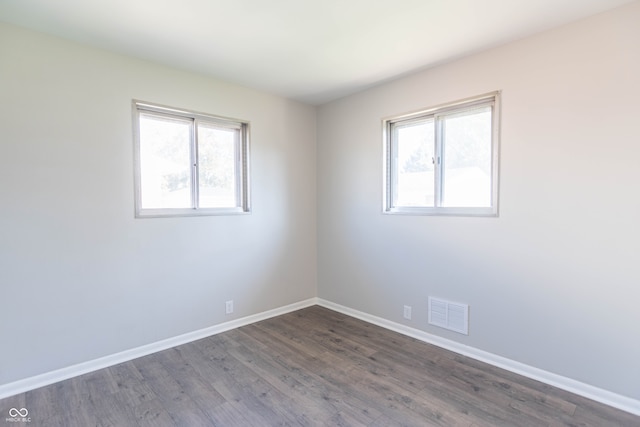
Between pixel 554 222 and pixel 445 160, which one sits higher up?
pixel 445 160

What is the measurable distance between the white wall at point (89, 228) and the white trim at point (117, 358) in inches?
2.0

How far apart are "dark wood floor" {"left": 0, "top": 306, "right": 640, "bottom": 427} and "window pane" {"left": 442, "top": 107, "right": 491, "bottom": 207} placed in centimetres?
138

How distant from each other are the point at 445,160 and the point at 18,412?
11.9 ft

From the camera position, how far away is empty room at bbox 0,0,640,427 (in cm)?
198

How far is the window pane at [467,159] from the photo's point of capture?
2611mm

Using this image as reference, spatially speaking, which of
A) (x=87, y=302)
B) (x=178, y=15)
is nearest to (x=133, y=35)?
(x=178, y=15)

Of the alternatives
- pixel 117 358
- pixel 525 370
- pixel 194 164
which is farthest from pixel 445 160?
pixel 117 358

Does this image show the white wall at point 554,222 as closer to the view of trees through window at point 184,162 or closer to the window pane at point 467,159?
the window pane at point 467,159

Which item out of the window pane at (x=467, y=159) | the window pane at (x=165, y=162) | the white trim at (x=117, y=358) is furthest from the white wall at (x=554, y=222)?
the window pane at (x=165, y=162)

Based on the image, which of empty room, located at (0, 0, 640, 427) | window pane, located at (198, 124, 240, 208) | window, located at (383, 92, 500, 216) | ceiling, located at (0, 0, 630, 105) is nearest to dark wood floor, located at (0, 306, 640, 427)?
empty room, located at (0, 0, 640, 427)

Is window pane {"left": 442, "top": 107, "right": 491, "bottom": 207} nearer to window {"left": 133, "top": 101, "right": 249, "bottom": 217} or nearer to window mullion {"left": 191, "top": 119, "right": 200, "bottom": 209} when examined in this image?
window {"left": 133, "top": 101, "right": 249, "bottom": 217}

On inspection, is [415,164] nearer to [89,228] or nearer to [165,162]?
[165,162]

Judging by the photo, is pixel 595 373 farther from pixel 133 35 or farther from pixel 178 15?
pixel 133 35

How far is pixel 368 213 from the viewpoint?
3445mm
